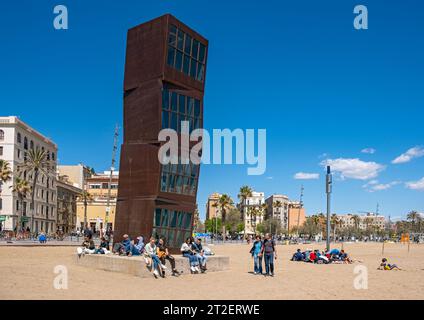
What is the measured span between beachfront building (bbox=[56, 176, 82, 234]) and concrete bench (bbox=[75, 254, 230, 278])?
73200mm

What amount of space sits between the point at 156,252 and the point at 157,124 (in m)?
7.73

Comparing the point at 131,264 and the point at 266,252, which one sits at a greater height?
the point at 266,252

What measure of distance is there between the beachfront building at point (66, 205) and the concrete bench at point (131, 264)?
73200 millimetres

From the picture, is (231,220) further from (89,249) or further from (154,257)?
(154,257)

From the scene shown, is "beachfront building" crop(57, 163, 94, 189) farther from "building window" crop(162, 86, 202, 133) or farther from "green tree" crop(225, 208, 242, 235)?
"building window" crop(162, 86, 202, 133)

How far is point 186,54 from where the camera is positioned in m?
25.9

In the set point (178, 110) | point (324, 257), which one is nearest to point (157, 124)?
point (178, 110)

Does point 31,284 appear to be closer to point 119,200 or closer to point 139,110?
point 119,200

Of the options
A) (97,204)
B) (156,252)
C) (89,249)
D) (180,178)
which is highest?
(180,178)

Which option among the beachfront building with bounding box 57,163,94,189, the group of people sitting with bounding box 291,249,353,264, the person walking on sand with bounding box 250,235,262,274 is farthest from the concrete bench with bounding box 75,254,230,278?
the beachfront building with bounding box 57,163,94,189
